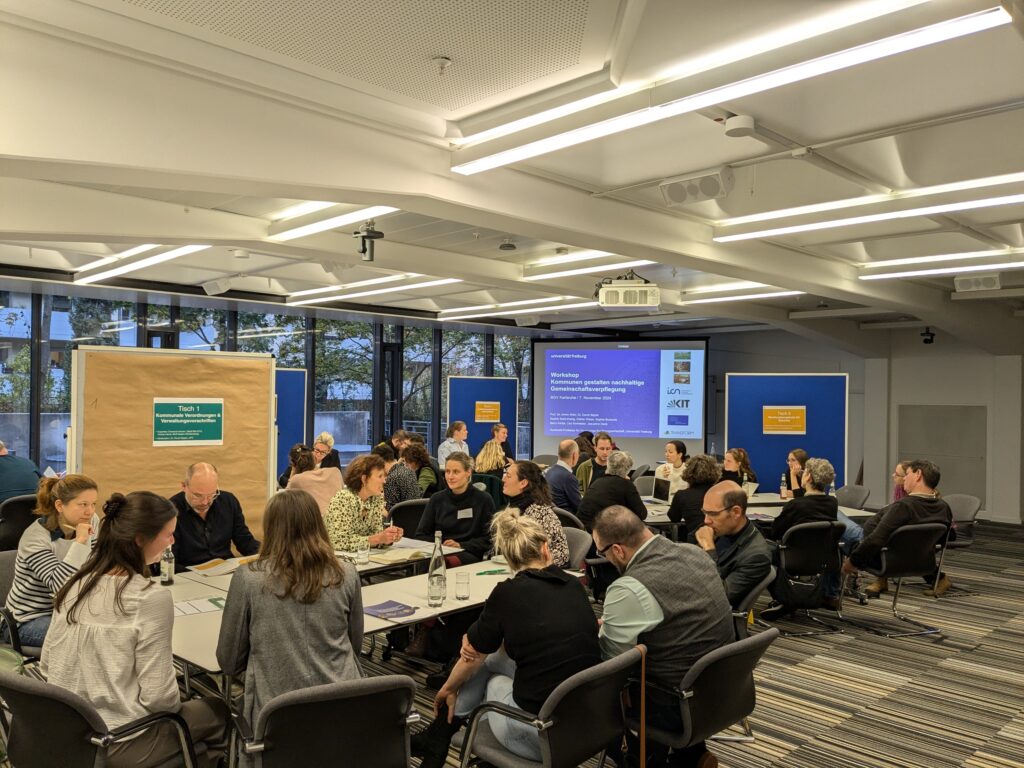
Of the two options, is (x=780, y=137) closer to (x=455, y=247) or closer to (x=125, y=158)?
(x=125, y=158)

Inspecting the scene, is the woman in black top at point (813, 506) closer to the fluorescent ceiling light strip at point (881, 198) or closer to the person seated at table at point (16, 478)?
the fluorescent ceiling light strip at point (881, 198)

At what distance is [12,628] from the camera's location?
11.4 feet

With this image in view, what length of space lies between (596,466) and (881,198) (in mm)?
4094

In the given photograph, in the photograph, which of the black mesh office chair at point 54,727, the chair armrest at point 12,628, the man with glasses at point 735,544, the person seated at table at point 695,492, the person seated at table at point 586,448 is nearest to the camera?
the black mesh office chair at point 54,727

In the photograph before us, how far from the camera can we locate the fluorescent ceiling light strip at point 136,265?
7.08m

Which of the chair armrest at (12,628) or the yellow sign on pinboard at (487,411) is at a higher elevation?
the yellow sign on pinboard at (487,411)

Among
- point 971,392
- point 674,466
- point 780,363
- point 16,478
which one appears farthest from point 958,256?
point 780,363

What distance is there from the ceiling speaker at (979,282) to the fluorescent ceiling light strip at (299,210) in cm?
606

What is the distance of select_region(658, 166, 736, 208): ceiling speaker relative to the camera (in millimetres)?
4484

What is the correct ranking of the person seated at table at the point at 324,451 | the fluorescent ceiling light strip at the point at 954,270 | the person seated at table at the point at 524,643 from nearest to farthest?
the person seated at table at the point at 524,643, the fluorescent ceiling light strip at the point at 954,270, the person seated at table at the point at 324,451

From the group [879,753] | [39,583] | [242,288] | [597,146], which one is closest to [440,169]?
[597,146]

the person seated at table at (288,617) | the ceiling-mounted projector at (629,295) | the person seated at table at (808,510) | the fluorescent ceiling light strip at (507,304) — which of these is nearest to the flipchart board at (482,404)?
the fluorescent ceiling light strip at (507,304)

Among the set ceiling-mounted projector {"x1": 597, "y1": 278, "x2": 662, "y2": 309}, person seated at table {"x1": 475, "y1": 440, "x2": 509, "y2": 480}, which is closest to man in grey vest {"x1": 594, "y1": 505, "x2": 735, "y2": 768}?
ceiling-mounted projector {"x1": 597, "y1": 278, "x2": 662, "y2": 309}

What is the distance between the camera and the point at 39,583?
350 centimetres
